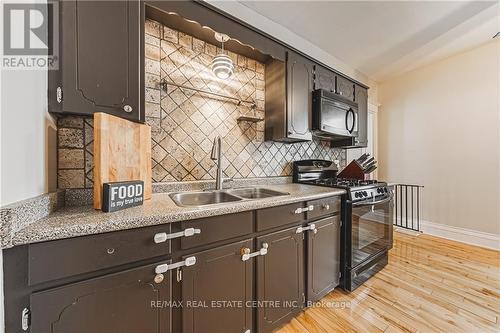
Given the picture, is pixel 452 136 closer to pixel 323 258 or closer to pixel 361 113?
pixel 361 113

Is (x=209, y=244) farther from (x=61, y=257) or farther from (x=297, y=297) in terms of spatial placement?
(x=297, y=297)

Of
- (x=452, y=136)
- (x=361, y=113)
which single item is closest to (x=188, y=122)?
(x=361, y=113)

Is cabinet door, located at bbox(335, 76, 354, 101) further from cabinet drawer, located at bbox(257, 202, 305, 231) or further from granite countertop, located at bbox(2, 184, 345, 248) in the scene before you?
granite countertop, located at bbox(2, 184, 345, 248)

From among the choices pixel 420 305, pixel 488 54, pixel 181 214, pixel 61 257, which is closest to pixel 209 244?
pixel 181 214

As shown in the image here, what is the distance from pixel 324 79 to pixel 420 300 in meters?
2.25

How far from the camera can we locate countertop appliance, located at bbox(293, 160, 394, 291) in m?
1.81

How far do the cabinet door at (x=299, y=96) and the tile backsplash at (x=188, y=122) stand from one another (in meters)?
0.32

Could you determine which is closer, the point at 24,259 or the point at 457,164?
the point at 24,259

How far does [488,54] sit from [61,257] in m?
4.69

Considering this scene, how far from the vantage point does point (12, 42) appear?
0.76 metres

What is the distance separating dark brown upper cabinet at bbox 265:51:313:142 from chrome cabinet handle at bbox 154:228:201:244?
1245 mm

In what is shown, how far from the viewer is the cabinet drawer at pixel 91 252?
69 centimetres

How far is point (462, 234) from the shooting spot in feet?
9.59

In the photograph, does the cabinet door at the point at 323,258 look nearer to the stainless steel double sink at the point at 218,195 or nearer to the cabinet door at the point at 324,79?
the stainless steel double sink at the point at 218,195
